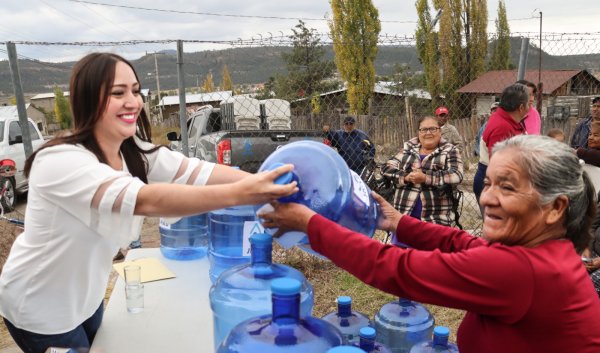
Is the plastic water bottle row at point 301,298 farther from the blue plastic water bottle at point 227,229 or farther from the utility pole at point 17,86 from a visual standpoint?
the utility pole at point 17,86

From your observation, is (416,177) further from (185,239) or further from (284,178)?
(284,178)

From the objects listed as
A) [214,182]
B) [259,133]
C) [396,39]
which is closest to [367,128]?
[259,133]

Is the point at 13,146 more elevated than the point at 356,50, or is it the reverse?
the point at 356,50

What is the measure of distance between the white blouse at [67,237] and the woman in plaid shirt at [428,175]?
2.68 m

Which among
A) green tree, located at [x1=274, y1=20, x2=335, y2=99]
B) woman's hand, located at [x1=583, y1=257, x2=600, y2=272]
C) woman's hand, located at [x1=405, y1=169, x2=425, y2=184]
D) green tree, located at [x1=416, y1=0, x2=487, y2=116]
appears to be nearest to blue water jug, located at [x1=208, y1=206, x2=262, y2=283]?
woman's hand, located at [x1=405, y1=169, x2=425, y2=184]

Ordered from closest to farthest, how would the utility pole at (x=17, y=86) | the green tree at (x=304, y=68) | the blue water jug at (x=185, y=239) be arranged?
1. the blue water jug at (x=185, y=239)
2. the utility pole at (x=17, y=86)
3. the green tree at (x=304, y=68)

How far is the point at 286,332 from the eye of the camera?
3.11ft

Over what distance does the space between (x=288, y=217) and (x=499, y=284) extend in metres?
0.53

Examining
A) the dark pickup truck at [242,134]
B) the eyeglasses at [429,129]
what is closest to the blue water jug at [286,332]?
the eyeglasses at [429,129]

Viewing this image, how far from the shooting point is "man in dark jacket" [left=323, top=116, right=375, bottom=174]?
6676 millimetres

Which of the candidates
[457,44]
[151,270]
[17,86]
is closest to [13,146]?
[17,86]

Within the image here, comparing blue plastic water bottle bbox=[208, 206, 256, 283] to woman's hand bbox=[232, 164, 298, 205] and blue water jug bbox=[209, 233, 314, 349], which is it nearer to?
blue water jug bbox=[209, 233, 314, 349]

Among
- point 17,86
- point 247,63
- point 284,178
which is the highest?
point 247,63

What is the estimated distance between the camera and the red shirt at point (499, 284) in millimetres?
1047
